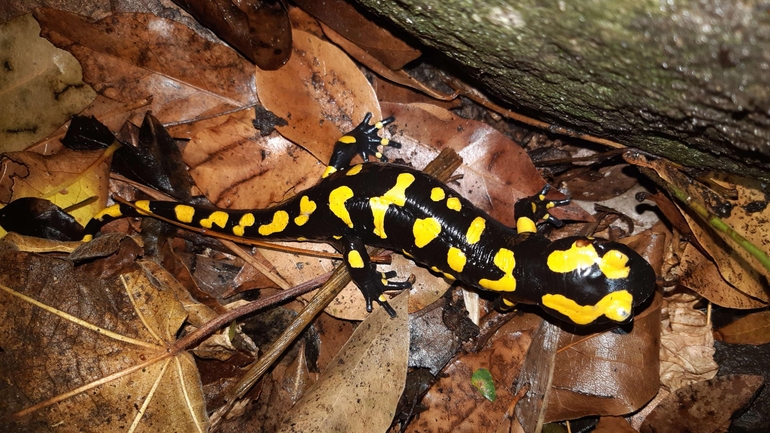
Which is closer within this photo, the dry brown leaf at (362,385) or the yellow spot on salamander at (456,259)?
the dry brown leaf at (362,385)

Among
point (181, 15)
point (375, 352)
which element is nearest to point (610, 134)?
point (375, 352)

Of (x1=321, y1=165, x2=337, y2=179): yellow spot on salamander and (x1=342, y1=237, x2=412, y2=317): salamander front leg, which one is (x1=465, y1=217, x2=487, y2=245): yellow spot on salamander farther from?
(x1=321, y1=165, x2=337, y2=179): yellow spot on salamander

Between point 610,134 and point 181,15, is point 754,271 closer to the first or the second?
point 610,134

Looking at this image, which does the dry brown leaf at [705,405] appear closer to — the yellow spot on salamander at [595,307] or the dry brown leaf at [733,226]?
the dry brown leaf at [733,226]

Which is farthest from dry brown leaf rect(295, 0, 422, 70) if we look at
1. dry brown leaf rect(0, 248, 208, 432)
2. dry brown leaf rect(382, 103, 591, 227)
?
dry brown leaf rect(0, 248, 208, 432)

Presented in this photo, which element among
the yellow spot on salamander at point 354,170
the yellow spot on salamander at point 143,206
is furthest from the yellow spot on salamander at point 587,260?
the yellow spot on salamander at point 143,206

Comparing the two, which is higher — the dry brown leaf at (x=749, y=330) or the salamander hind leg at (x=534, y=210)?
the salamander hind leg at (x=534, y=210)

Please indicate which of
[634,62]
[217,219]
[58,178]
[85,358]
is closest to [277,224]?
[217,219]
